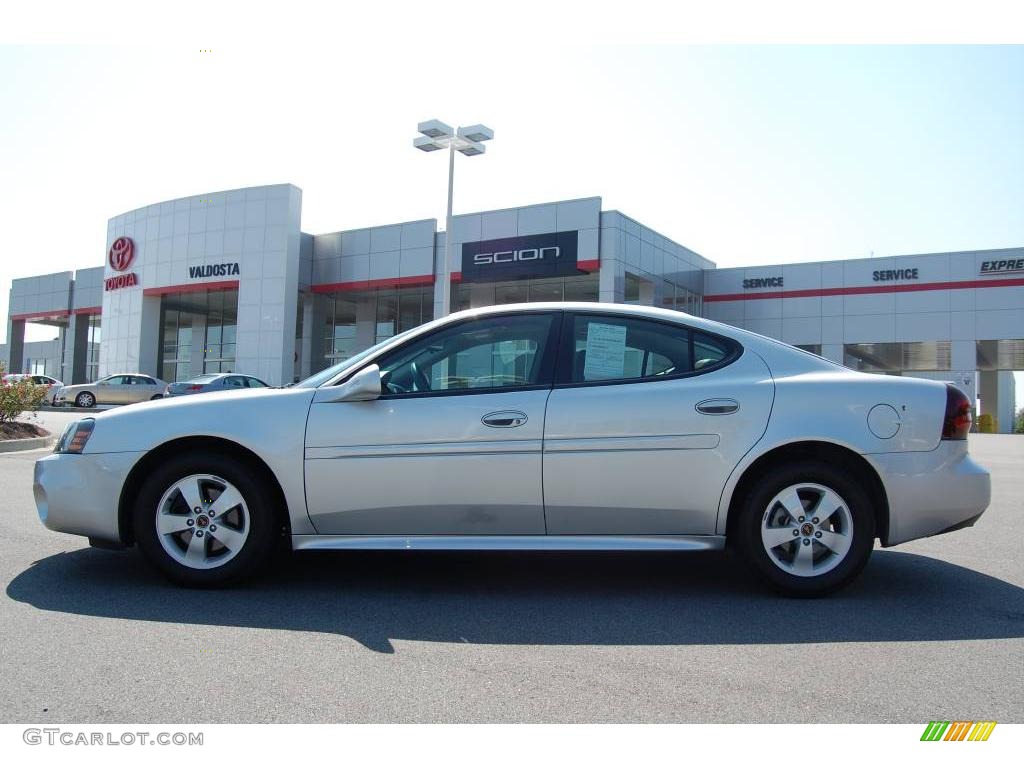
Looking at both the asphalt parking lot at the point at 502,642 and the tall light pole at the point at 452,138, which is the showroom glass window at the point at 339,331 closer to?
the tall light pole at the point at 452,138

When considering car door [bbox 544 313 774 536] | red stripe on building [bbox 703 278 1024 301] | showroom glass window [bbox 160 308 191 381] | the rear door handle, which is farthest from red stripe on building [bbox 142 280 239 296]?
the rear door handle

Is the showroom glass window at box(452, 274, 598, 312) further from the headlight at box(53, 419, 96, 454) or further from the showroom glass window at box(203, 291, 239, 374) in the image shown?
the headlight at box(53, 419, 96, 454)

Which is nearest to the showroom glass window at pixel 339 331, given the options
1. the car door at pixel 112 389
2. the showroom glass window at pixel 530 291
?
the showroom glass window at pixel 530 291

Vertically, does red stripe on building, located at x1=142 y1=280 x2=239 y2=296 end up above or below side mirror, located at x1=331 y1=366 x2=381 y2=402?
above

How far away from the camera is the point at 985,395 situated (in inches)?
1521

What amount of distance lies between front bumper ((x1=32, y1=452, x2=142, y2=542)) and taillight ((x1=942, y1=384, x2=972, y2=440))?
14.0 ft

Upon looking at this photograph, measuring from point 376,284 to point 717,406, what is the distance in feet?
93.6

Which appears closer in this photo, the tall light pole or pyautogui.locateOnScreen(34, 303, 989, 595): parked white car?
pyautogui.locateOnScreen(34, 303, 989, 595): parked white car

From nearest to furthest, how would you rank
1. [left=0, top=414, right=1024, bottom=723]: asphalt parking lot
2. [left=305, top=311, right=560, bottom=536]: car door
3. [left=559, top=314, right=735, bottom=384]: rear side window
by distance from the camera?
[left=0, top=414, right=1024, bottom=723]: asphalt parking lot, [left=305, top=311, right=560, bottom=536]: car door, [left=559, top=314, right=735, bottom=384]: rear side window

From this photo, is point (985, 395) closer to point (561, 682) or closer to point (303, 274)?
point (303, 274)

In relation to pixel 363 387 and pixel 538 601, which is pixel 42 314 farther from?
pixel 538 601

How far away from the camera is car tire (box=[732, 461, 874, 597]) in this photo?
4.17 meters

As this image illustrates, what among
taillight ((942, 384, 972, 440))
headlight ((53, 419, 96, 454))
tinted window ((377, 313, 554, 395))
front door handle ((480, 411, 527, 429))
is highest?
tinted window ((377, 313, 554, 395))
